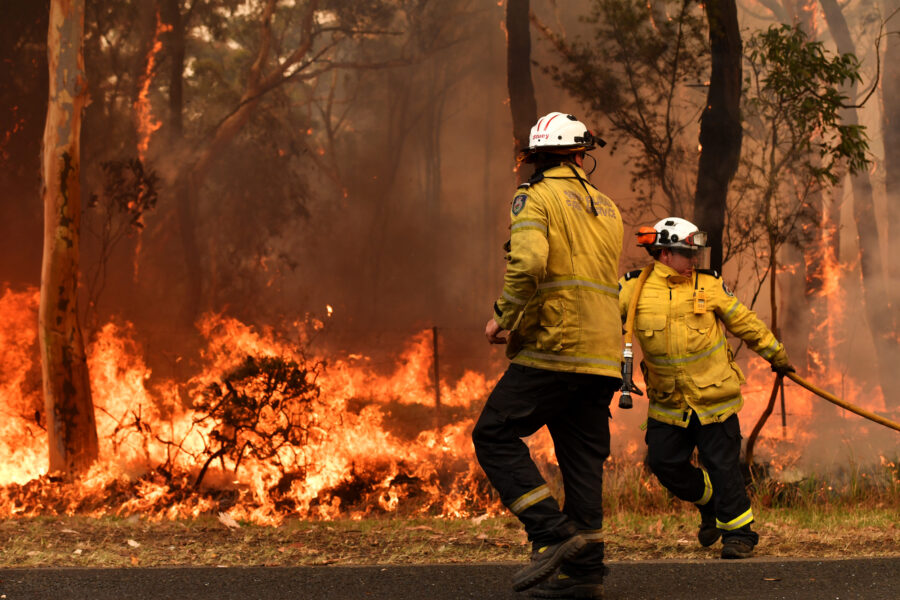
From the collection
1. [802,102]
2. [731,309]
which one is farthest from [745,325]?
[802,102]

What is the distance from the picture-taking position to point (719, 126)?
816 centimetres

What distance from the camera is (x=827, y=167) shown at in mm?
7977

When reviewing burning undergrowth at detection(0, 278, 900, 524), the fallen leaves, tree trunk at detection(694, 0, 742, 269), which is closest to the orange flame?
burning undergrowth at detection(0, 278, 900, 524)

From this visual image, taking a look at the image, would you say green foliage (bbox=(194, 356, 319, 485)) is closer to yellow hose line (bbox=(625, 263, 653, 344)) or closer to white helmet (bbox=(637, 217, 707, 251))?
yellow hose line (bbox=(625, 263, 653, 344))

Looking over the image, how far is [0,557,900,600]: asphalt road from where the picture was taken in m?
3.91

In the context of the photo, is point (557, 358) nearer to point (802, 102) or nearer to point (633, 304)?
point (633, 304)

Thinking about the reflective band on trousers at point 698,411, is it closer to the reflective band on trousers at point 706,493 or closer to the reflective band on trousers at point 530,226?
the reflective band on trousers at point 706,493

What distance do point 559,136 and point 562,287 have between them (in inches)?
23.4

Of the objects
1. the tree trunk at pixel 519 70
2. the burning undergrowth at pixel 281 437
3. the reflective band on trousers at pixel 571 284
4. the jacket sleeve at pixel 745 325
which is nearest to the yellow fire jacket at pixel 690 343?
the jacket sleeve at pixel 745 325

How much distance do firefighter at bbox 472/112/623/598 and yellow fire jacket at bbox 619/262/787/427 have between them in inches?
45.1

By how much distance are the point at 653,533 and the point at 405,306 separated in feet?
12.1

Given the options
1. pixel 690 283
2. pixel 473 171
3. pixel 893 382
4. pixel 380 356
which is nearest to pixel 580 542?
pixel 690 283

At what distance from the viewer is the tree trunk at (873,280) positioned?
8.38 meters

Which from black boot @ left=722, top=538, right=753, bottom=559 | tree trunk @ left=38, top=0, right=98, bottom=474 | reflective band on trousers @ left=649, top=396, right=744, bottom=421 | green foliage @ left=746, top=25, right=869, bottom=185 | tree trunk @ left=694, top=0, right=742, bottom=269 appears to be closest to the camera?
black boot @ left=722, top=538, right=753, bottom=559
